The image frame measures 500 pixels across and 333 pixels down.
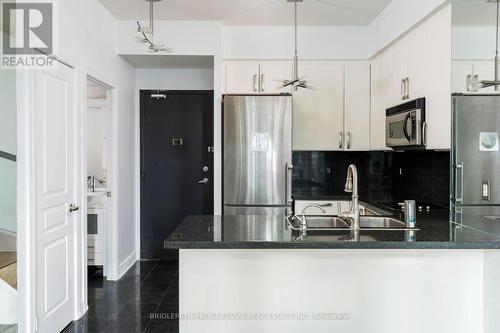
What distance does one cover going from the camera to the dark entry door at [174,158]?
4504 mm

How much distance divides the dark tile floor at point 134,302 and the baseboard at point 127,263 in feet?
0.16

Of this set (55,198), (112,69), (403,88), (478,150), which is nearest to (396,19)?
(403,88)

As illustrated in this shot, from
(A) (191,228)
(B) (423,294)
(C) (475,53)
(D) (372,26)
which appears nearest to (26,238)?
(A) (191,228)

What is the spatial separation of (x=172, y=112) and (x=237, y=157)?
1.44 meters

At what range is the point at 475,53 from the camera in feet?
7.97

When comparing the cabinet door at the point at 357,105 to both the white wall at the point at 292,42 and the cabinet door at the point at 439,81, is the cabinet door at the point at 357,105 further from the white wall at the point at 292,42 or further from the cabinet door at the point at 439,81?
the cabinet door at the point at 439,81

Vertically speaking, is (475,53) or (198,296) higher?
(475,53)

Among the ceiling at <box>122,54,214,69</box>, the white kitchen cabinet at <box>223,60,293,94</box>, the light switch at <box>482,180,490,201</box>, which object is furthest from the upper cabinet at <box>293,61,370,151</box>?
the light switch at <box>482,180,490,201</box>

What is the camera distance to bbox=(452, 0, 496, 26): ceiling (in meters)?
2.39

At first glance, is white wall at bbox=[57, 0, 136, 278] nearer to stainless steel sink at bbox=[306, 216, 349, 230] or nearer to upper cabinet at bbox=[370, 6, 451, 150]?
stainless steel sink at bbox=[306, 216, 349, 230]

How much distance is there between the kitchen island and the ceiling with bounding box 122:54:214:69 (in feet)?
8.31

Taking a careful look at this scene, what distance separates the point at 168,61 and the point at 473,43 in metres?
2.93

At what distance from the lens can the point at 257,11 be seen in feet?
11.3

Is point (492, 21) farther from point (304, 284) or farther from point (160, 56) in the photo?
point (160, 56)
